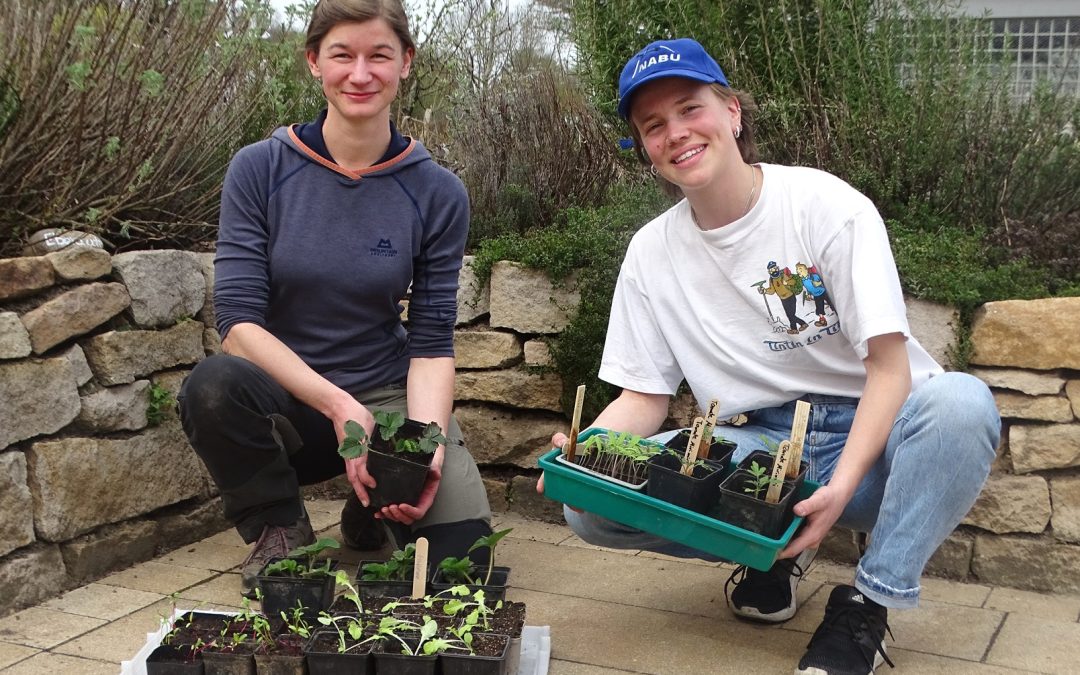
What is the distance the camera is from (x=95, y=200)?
10.5 feet

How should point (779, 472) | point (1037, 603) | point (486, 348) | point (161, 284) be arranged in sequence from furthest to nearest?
point (486, 348) → point (161, 284) → point (1037, 603) → point (779, 472)

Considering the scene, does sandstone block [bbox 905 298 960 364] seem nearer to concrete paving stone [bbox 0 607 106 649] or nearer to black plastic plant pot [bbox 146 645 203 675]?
black plastic plant pot [bbox 146 645 203 675]

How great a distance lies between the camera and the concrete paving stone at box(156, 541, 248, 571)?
3.03m

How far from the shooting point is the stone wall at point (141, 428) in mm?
2717

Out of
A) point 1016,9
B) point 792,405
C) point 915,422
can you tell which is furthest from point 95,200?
point 1016,9

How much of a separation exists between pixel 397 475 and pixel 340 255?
605 millimetres

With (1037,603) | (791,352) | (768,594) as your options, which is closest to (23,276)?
(791,352)

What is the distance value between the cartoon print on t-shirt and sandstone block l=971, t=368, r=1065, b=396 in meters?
0.83

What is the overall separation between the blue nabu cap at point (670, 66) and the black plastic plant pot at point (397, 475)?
3.15 feet

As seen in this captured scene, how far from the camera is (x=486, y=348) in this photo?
359 cm

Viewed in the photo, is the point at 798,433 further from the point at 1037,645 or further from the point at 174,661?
the point at 174,661

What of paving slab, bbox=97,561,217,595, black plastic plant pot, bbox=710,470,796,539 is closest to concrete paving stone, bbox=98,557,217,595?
paving slab, bbox=97,561,217,595

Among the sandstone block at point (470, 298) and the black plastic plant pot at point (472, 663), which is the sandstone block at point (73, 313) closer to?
the sandstone block at point (470, 298)

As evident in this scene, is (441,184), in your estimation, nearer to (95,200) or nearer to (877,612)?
(95,200)
